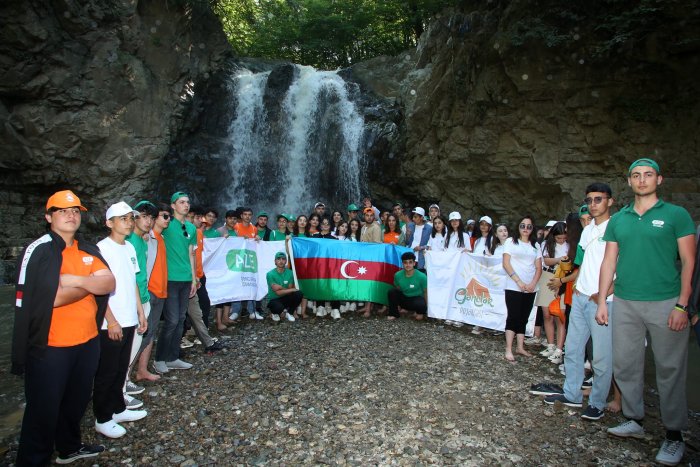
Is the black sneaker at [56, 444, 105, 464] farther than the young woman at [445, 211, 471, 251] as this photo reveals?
No

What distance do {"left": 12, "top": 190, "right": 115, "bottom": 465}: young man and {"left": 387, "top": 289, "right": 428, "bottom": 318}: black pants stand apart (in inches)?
235

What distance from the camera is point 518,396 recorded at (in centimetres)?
525

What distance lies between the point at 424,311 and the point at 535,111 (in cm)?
954

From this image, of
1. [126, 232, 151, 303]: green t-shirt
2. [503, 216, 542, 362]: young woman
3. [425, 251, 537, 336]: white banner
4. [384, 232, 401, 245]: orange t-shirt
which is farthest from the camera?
[384, 232, 401, 245]: orange t-shirt

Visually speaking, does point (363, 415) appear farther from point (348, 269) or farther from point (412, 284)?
point (348, 269)

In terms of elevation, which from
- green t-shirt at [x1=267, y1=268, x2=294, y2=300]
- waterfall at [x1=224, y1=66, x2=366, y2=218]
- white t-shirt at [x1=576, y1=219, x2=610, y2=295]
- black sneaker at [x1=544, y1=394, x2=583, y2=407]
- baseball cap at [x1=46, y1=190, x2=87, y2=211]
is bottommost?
black sneaker at [x1=544, y1=394, x2=583, y2=407]

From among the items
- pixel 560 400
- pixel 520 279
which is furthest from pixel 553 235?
pixel 560 400

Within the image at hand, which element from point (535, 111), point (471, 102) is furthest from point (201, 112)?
point (535, 111)

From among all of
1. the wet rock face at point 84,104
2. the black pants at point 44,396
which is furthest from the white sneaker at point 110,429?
the wet rock face at point 84,104

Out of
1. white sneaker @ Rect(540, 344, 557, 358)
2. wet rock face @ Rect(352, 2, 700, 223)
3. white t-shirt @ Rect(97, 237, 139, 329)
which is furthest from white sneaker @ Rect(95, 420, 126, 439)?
wet rock face @ Rect(352, 2, 700, 223)

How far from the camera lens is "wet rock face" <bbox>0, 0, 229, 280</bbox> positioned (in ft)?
54.1

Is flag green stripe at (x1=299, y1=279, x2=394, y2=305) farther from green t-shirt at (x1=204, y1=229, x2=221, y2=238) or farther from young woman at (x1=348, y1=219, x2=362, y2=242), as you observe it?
green t-shirt at (x1=204, y1=229, x2=221, y2=238)

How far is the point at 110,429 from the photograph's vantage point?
424cm

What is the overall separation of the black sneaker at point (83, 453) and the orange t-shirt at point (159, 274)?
77.7 inches
